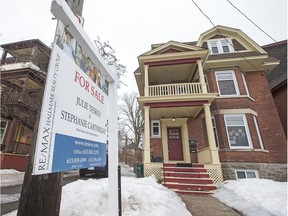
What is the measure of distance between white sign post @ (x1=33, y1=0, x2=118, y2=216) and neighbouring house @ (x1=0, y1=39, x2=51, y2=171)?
1023 cm

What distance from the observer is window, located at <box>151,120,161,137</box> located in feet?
38.3

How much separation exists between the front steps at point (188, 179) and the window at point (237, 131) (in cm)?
292

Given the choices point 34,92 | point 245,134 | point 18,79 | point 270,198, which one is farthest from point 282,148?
point 18,79

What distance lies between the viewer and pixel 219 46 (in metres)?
12.2

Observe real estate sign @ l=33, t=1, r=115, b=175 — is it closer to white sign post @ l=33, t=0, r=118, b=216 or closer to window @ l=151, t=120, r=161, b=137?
white sign post @ l=33, t=0, r=118, b=216

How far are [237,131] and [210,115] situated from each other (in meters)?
2.17

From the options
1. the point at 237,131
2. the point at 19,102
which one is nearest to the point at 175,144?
the point at 237,131

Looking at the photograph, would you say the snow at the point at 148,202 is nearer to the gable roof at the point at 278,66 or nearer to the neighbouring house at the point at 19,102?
the neighbouring house at the point at 19,102

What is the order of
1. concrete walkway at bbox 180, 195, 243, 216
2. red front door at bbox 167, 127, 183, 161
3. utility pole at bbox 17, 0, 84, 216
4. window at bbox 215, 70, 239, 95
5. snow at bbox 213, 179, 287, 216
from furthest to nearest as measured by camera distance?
red front door at bbox 167, 127, 183, 161
window at bbox 215, 70, 239, 95
concrete walkway at bbox 180, 195, 243, 216
snow at bbox 213, 179, 287, 216
utility pole at bbox 17, 0, 84, 216

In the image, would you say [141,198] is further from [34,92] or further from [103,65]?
[34,92]

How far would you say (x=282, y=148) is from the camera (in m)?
9.37

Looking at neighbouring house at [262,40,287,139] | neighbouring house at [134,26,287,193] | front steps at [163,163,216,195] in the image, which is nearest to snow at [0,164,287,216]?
front steps at [163,163,216,195]

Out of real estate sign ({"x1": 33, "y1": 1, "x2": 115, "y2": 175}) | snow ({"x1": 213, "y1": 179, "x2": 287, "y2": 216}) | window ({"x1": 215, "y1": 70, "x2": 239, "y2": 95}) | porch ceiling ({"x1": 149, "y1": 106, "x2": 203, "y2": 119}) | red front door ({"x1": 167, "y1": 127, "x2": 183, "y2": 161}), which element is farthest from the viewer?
red front door ({"x1": 167, "y1": 127, "x2": 183, "y2": 161})

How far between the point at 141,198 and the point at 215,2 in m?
6.35
